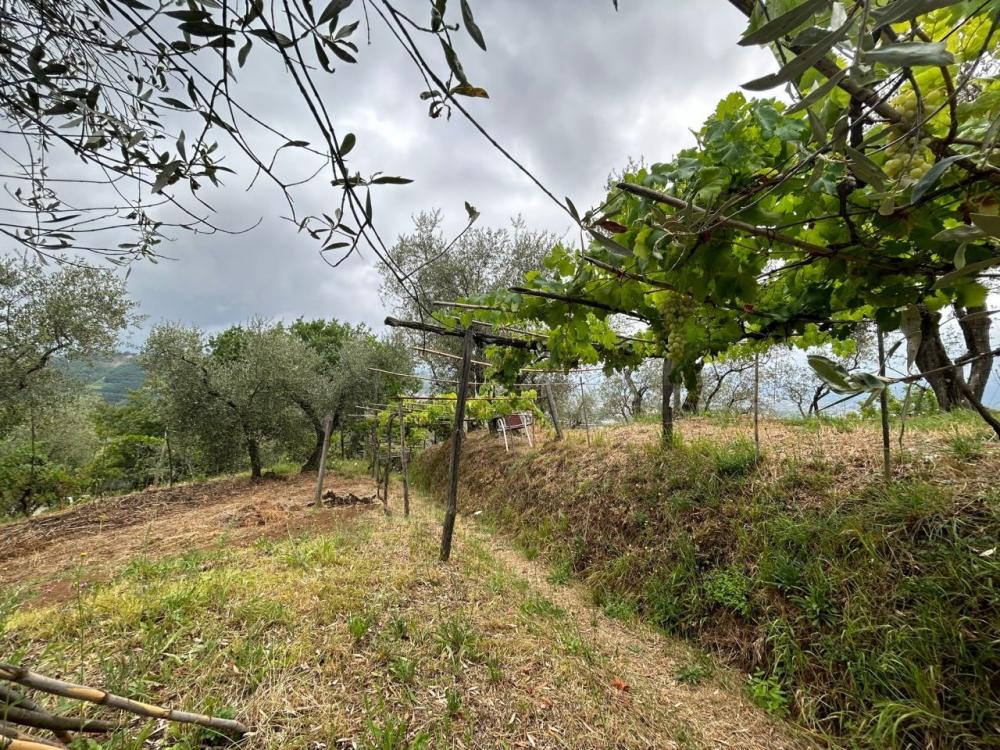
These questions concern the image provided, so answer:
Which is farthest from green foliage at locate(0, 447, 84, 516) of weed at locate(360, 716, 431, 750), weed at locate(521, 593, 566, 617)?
weed at locate(360, 716, 431, 750)

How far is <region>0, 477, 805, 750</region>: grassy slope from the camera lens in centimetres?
192

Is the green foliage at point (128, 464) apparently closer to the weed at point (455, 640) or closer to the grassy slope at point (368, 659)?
the grassy slope at point (368, 659)

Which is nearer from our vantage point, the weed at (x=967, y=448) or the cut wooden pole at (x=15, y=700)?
the cut wooden pole at (x=15, y=700)

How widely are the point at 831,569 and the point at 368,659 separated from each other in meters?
3.21

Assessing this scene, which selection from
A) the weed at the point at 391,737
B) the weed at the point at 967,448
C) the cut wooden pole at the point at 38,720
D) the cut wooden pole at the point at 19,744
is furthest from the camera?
the weed at the point at 967,448

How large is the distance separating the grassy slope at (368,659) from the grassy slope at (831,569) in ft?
1.38

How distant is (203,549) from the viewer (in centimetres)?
446

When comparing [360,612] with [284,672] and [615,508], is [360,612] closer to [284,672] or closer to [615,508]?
[284,672]

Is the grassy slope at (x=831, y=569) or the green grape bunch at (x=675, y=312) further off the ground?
the green grape bunch at (x=675, y=312)

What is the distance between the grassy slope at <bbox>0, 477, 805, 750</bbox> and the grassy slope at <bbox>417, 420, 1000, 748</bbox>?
1.38ft

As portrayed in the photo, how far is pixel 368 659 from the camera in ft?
7.68

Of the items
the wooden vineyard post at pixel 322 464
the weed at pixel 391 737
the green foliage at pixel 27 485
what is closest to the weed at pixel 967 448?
the weed at pixel 391 737

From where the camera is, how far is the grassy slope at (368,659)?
192cm

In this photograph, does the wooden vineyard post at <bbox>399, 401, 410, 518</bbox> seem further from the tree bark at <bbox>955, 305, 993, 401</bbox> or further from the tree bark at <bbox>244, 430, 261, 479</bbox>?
the tree bark at <bbox>955, 305, 993, 401</bbox>
